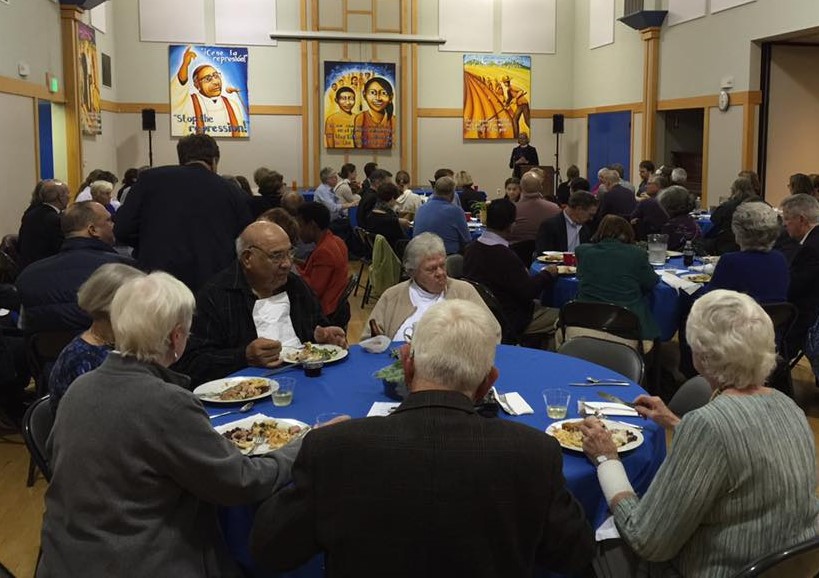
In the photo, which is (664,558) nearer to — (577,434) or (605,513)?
(605,513)

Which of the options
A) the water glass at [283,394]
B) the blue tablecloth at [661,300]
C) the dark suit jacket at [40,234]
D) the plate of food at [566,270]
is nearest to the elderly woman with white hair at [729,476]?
the water glass at [283,394]

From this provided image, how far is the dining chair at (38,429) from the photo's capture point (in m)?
2.53

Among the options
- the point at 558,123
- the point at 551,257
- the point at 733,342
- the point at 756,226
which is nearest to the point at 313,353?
the point at 733,342

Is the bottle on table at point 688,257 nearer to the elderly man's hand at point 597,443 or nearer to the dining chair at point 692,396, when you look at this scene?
the dining chair at point 692,396

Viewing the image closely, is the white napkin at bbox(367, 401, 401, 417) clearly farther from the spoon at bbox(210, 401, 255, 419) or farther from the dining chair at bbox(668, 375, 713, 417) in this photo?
the dining chair at bbox(668, 375, 713, 417)

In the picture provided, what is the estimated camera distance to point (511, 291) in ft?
17.4

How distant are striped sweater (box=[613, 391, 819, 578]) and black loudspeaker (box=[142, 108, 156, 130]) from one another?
13.4m

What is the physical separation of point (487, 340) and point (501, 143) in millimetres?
14723

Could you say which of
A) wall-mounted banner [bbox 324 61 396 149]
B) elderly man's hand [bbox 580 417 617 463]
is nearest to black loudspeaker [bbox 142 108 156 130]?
wall-mounted banner [bbox 324 61 396 149]

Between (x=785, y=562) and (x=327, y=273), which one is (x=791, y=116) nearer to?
(x=327, y=273)

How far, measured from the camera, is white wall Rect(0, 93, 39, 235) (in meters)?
8.55

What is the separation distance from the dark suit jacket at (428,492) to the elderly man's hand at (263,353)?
1.54 meters

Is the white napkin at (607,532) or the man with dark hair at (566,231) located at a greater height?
the man with dark hair at (566,231)

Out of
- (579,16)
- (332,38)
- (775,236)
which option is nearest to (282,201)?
(775,236)
